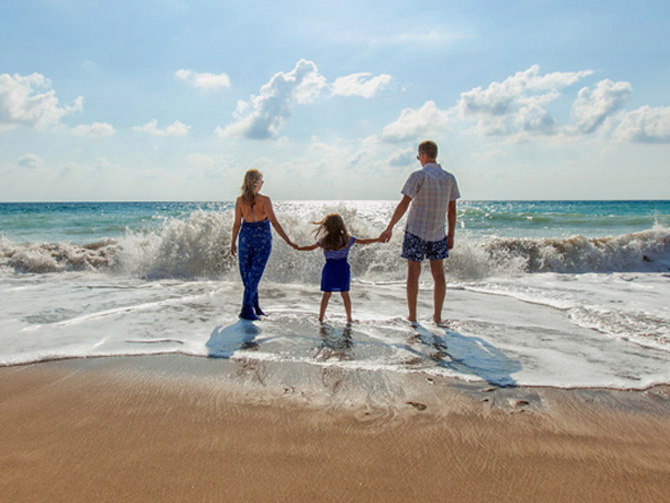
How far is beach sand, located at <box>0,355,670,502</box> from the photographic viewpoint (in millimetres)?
2000

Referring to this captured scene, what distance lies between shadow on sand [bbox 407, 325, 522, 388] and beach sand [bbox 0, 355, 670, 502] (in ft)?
0.97

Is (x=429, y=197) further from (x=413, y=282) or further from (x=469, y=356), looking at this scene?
(x=469, y=356)

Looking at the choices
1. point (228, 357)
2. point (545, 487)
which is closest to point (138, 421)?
point (228, 357)

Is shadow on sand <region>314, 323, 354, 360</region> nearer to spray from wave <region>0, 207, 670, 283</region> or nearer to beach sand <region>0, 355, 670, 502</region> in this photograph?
beach sand <region>0, 355, 670, 502</region>

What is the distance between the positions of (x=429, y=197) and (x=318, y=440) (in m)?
3.15

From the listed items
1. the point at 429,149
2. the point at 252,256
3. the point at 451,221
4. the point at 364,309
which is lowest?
the point at 364,309

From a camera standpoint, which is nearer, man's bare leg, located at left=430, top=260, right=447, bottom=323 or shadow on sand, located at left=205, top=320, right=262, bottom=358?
shadow on sand, located at left=205, top=320, right=262, bottom=358

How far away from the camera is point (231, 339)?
174 inches

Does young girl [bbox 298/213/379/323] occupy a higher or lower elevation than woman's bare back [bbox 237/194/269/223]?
lower

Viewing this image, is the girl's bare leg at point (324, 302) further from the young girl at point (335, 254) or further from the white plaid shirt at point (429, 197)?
the white plaid shirt at point (429, 197)

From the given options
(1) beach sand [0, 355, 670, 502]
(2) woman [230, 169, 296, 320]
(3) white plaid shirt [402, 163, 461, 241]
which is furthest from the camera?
(2) woman [230, 169, 296, 320]

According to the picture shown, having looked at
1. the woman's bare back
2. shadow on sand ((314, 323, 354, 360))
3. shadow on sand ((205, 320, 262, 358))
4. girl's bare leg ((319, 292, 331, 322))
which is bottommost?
shadow on sand ((314, 323, 354, 360))

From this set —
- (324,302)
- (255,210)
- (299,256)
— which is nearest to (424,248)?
(324,302)

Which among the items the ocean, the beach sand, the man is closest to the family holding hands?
the man
